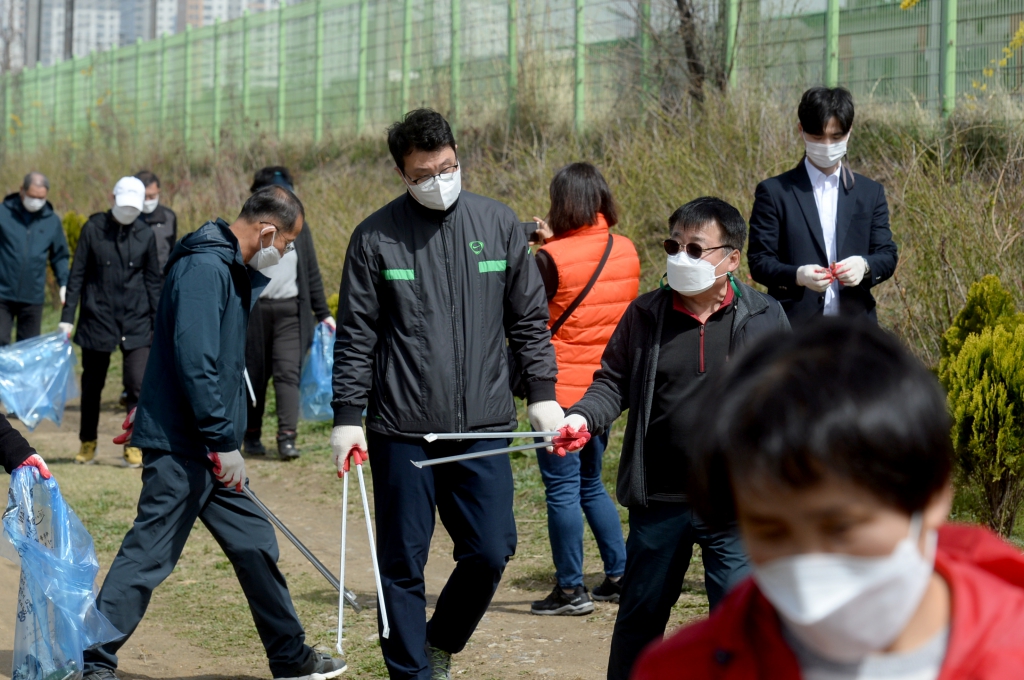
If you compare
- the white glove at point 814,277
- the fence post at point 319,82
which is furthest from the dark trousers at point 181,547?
the fence post at point 319,82

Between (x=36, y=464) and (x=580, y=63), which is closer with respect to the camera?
(x=36, y=464)

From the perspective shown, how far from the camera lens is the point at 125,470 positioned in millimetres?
8969

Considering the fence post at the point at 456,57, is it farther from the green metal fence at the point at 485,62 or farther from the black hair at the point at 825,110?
the black hair at the point at 825,110

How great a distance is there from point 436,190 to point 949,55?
8558 mm

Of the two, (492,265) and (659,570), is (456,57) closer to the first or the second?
(492,265)

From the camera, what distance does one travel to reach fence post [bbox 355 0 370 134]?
20.1m

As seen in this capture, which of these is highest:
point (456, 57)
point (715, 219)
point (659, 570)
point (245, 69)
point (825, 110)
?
point (245, 69)

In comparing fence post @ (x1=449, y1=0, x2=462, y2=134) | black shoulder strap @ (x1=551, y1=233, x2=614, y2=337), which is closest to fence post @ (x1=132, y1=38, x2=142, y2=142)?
fence post @ (x1=449, y1=0, x2=462, y2=134)

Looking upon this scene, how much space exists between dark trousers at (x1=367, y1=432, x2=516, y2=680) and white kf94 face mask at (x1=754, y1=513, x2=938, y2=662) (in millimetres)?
2826

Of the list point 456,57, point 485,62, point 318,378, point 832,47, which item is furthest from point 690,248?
point 456,57

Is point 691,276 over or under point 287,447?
over

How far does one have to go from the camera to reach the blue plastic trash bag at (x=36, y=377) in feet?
28.5

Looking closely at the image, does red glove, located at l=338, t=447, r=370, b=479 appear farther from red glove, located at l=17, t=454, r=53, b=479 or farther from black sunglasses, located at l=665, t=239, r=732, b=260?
black sunglasses, located at l=665, t=239, r=732, b=260

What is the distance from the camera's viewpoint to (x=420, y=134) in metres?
4.29
